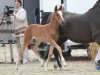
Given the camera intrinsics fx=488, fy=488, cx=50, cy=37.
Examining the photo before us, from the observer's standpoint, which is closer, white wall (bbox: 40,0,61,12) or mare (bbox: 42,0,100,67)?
mare (bbox: 42,0,100,67)

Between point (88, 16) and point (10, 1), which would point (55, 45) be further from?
point (10, 1)

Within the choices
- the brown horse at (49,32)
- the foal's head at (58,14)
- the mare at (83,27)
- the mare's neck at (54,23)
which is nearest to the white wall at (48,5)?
the mare at (83,27)

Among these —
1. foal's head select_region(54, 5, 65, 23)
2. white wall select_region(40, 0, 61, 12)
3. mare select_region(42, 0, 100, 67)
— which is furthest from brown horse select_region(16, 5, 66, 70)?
white wall select_region(40, 0, 61, 12)

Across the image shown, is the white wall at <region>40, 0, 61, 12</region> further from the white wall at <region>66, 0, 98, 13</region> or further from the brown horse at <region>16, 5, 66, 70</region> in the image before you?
the brown horse at <region>16, 5, 66, 70</region>

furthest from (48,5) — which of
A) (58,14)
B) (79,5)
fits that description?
(58,14)

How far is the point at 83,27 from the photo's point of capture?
1312 cm

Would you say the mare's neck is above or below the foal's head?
below

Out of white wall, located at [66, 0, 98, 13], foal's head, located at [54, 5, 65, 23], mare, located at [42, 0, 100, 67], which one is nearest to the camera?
foal's head, located at [54, 5, 65, 23]

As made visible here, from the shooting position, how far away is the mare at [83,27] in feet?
42.2

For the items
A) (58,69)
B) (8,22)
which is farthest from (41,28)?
(8,22)

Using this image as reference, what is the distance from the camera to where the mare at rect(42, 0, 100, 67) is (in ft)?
42.2

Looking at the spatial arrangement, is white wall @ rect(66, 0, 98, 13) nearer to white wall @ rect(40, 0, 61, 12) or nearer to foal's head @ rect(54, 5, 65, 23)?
white wall @ rect(40, 0, 61, 12)

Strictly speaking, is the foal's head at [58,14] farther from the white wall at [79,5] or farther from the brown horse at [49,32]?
the white wall at [79,5]

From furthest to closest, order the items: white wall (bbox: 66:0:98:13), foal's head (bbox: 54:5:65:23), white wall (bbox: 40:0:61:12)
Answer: white wall (bbox: 40:0:61:12) < white wall (bbox: 66:0:98:13) < foal's head (bbox: 54:5:65:23)
